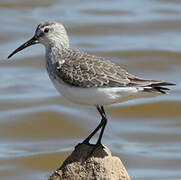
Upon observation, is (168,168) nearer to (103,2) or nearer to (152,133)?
(152,133)

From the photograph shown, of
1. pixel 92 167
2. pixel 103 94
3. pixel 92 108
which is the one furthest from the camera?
pixel 92 108

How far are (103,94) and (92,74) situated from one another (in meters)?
0.34

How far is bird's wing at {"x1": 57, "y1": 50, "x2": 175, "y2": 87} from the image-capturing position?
10.0 m

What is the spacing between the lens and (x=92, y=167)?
9.73 meters

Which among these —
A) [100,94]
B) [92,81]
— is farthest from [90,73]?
[100,94]

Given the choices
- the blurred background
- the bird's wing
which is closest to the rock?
the bird's wing

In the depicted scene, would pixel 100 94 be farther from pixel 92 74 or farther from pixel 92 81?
pixel 92 74

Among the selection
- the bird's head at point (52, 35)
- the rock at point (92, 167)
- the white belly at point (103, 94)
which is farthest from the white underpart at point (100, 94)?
the rock at point (92, 167)

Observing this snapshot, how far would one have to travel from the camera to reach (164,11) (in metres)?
21.7

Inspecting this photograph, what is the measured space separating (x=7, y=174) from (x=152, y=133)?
10.5 feet

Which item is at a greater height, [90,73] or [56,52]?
[56,52]

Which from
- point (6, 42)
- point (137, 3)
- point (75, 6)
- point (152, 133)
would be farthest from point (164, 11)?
point (152, 133)

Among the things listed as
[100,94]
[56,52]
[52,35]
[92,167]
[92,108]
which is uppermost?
[52,35]

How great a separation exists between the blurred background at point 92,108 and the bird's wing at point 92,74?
422 cm
